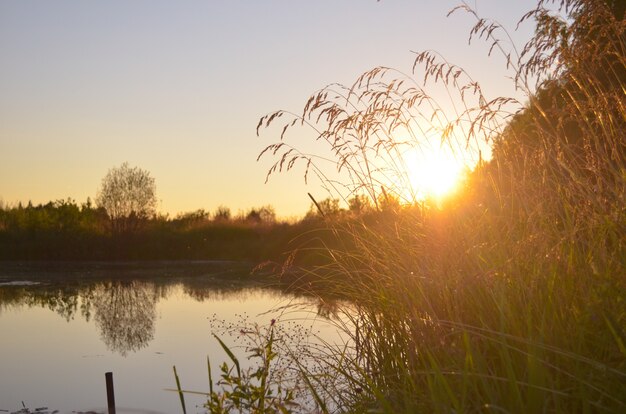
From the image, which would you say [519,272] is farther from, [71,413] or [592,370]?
[71,413]

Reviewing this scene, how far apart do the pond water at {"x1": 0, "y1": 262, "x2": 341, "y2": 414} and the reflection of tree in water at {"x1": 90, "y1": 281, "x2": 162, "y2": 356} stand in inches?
0.7

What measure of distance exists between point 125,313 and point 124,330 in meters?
1.63

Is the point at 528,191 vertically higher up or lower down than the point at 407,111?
lower down

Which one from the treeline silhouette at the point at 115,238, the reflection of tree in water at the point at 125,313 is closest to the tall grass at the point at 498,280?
the reflection of tree in water at the point at 125,313

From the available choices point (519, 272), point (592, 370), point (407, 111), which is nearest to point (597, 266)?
point (519, 272)

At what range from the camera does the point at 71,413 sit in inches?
253

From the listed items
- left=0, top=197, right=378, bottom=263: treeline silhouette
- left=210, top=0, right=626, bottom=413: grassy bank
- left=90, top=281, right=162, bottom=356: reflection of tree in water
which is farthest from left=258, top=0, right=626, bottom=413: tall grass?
left=0, top=197, right=378, bottom=263: treeline silhouette

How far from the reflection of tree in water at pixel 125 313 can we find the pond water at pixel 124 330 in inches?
0.7

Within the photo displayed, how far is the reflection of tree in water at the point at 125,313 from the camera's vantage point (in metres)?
10.0

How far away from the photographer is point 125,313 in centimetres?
1233

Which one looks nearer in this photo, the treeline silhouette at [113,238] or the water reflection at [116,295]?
the water reflection at [116,295]

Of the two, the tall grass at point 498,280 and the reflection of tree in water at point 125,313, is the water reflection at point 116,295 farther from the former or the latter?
the tall grass at point 498,280

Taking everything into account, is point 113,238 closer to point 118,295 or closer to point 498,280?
point 118,295

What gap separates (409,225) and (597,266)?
1.25m
